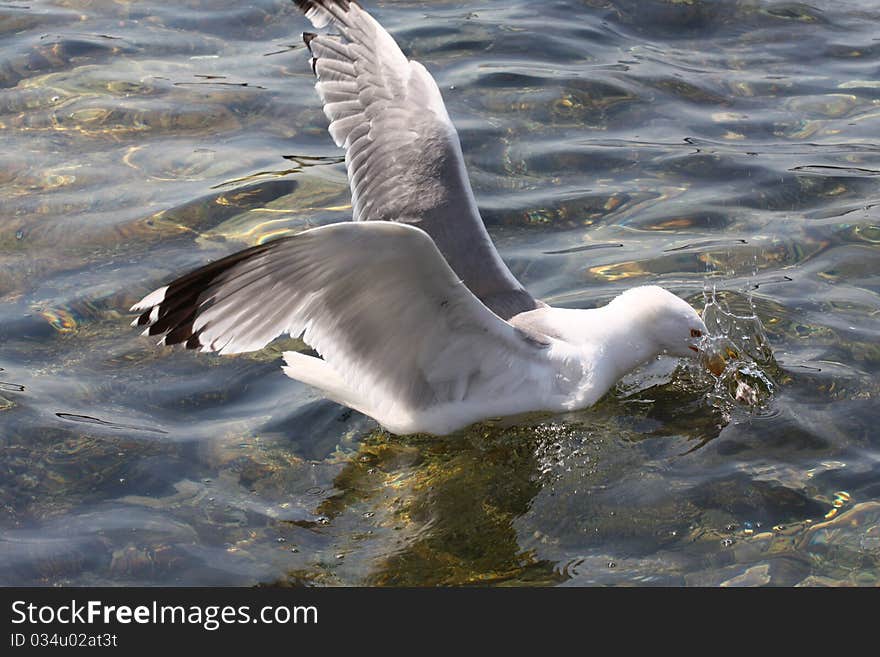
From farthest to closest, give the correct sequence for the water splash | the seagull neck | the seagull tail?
the water splash < the seagull neck < the seagull tail

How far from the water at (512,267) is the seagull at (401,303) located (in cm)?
24

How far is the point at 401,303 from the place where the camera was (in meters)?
5.16

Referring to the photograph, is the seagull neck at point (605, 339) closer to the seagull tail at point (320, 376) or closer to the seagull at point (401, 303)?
the seagull at point (401, 303)

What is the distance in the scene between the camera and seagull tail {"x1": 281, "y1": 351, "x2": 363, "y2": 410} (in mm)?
5520

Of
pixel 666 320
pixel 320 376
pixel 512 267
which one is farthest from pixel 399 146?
pixel 666 320

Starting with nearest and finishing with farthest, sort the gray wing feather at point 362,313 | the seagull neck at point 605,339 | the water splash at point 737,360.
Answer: the gray wing feather at point 362,313 < the seagull neck at point 605,339 < the water splash at point 737,360

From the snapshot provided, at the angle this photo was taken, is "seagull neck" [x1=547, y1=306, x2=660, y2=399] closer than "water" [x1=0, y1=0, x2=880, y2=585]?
No

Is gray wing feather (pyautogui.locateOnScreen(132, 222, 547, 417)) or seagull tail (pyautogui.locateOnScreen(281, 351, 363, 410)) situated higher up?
gray wing feather (pyautogui.locateOnScreen(132, 222, 547, 417))

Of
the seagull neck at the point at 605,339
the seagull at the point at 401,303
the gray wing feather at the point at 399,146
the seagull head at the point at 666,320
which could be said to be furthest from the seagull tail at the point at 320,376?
the seagull head at the point at 666,320

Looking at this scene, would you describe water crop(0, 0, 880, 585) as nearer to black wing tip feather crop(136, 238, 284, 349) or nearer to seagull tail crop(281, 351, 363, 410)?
A: seagull tail crop(281, 351, 363, 410)

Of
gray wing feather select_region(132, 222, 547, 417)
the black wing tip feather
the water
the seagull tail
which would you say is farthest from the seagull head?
the black wing tip feather

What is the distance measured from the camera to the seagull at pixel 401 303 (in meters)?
4.93
